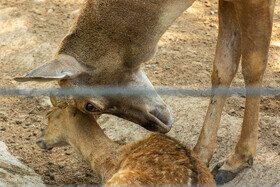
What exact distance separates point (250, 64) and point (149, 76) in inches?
76.5

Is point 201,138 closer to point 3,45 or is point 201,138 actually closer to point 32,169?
point 32,169

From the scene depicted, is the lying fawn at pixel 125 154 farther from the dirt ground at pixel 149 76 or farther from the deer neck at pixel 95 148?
the dirt ground at pixel 149 76

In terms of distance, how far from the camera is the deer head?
11.2 ft

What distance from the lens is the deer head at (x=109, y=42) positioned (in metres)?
3.43

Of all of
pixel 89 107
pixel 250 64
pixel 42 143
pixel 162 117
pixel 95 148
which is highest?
pixel 250 64

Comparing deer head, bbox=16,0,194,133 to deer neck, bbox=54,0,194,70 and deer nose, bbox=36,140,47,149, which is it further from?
deer nose, bbox=36,140,47,149

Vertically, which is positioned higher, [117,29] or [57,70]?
[117,29]

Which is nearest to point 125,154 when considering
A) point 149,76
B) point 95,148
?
point 95,148

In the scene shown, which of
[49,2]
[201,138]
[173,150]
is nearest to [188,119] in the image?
[201,138]

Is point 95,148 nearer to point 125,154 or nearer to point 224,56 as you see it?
point 125,154

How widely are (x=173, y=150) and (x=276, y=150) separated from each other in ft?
3.83

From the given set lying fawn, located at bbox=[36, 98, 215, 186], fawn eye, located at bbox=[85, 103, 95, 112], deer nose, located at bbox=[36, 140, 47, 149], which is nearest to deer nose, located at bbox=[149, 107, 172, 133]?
lying fawn, located at bbox=[36, 98, 215, 186]

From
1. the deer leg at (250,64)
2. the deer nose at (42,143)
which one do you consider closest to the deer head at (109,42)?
the deer leg at (250,64)

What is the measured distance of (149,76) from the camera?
557 cm
